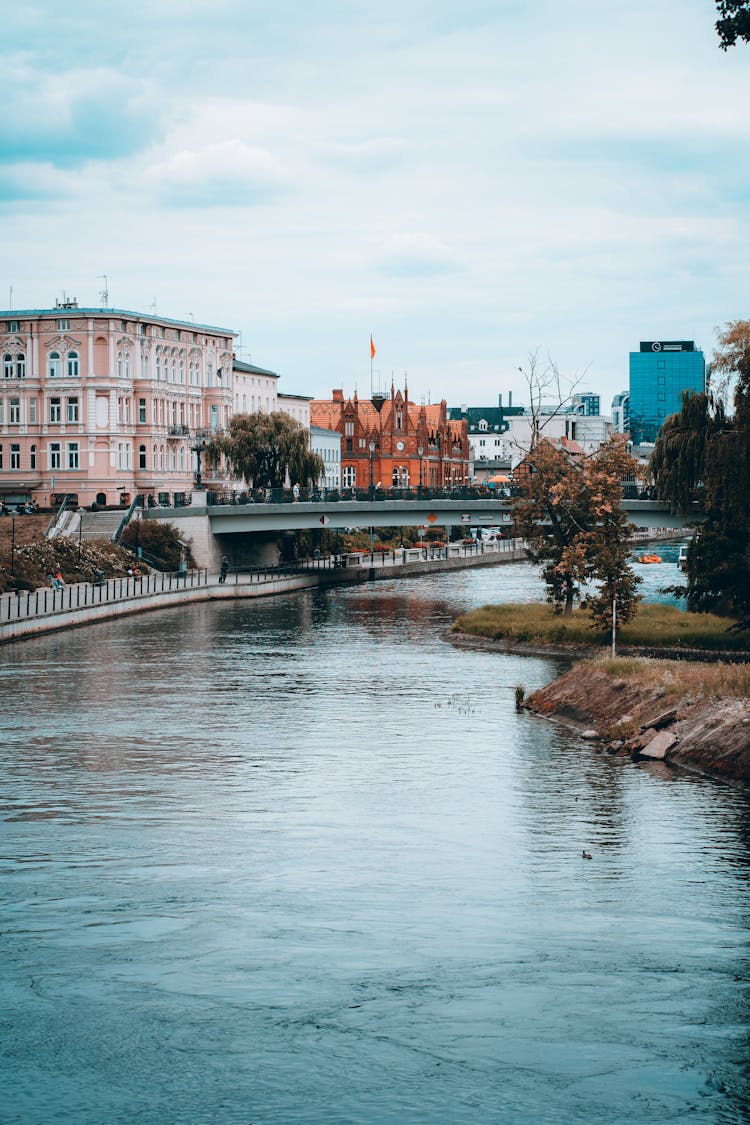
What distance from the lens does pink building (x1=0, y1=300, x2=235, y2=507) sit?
118 metres

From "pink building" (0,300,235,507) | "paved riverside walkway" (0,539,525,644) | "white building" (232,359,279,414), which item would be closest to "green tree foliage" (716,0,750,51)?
"paved riverside walkway" (0,539,525,644)

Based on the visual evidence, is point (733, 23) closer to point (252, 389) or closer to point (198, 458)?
point (198, 458)

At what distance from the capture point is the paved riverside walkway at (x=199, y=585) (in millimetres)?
73875

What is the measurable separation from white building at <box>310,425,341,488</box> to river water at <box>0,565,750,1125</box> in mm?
139273

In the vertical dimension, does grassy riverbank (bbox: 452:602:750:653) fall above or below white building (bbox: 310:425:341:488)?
below

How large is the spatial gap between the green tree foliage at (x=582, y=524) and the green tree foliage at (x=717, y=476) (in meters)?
3.19

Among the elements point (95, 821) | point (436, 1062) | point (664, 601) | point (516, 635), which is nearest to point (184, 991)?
point (436, 1062)

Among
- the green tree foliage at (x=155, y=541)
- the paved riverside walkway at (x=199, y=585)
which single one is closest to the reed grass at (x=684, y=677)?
the paved riverside walkway at (x=199, y=585)

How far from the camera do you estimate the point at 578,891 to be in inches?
1112

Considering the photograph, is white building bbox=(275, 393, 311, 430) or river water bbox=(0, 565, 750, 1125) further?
white building bbox=(275, 393, 311, 430)

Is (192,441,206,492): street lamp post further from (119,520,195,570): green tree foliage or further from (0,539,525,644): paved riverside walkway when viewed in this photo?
(0,539,525,644): paved riverside walkway

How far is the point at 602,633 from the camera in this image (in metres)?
66.1

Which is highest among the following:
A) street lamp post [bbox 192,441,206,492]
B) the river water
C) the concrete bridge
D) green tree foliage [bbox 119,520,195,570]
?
street lamp post [bbox 192,441,206,492]

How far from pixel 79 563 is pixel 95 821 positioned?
5936cm
